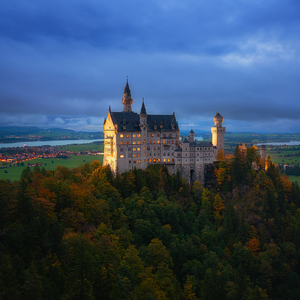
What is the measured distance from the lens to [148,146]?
95.5m

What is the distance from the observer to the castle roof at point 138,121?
3622 inches

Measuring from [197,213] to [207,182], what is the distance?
13880 mm

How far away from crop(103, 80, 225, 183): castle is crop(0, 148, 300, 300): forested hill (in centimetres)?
471

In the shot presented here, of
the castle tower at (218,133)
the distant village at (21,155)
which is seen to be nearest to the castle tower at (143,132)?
the castle tower at (218,133)

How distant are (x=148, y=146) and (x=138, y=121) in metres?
9.19

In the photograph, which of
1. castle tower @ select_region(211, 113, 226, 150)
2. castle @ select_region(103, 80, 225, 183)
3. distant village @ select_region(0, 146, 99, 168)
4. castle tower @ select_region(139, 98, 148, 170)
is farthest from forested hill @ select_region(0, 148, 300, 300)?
distant village @ select_region(0, 146, 99, 168)

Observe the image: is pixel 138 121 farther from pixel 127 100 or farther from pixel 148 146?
pixel 127 100

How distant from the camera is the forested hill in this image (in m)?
39.5

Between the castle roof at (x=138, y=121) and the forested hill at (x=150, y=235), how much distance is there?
1468 cm

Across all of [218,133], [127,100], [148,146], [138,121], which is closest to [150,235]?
[148,146]

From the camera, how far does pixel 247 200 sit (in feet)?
296

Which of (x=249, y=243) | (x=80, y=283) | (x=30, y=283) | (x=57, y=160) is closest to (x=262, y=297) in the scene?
(x=249, y=243)

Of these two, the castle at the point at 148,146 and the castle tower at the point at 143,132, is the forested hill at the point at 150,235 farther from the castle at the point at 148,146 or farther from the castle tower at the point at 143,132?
the castle tower at the point at 143,132

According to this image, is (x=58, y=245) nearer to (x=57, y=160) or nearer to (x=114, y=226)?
(x=114, y=226)
